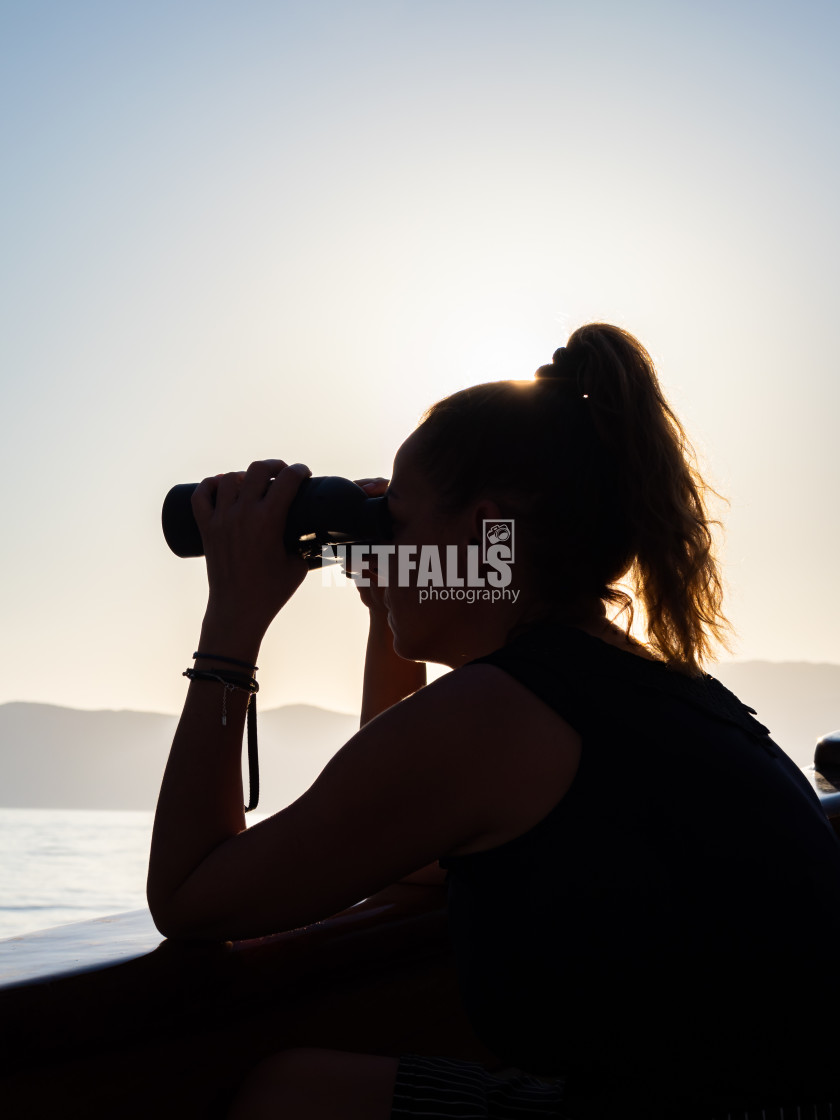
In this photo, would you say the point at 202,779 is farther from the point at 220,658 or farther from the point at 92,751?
the point at 92,751

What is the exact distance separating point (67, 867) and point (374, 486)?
2.22 metres

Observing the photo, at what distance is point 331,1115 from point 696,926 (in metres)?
0.26

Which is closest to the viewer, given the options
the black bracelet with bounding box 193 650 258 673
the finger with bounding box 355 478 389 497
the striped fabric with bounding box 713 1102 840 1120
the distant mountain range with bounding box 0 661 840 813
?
the striped fabric with bounding box 713 1102 840 1120

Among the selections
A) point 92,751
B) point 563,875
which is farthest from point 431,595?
point 92,751

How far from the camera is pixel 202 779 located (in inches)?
26.0

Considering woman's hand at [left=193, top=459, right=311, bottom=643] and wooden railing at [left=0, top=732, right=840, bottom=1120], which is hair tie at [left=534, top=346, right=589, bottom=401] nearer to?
woman's hand at [left=193, top=459, right=311, bottom=643]

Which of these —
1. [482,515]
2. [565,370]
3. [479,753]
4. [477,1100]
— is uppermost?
[565,370]

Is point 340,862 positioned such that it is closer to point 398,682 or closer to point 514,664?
point 514,664

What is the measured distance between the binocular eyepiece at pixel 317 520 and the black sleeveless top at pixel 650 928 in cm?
28

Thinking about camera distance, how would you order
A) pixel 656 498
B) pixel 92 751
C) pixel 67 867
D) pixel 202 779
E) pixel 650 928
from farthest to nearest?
pixel 92 751 < pixel 67 867 < pixel 656 498 < pixel 202 779 < pixel 650 928

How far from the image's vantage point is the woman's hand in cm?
77

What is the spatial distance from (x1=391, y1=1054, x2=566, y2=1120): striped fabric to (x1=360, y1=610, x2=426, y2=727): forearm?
1.76 feet

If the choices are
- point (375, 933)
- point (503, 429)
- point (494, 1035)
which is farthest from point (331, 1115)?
point (503, 429)

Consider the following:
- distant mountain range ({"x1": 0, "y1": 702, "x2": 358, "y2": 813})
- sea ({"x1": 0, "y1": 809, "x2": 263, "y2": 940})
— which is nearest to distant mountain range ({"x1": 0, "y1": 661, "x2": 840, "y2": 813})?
distant mountain range ({"x1": 0, "y1": 702, "x2": 358, "y2": 813})
